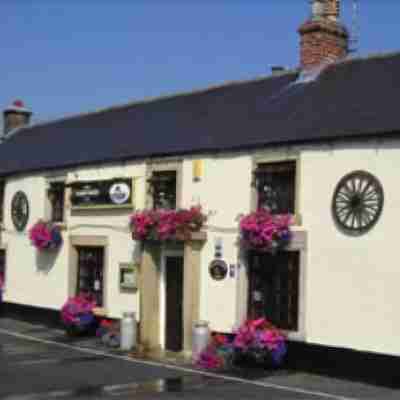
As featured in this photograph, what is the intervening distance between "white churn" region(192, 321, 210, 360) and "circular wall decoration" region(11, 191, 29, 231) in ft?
27.4

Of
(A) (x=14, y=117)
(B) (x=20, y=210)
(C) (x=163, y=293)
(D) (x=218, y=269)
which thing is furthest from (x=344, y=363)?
(A) (x=14, y=117)

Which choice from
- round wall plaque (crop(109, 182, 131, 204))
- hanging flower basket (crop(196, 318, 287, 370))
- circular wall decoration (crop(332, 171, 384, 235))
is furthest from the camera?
round wall plaque (crop(109, 182, 131, 204))

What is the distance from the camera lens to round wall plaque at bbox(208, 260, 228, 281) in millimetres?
14752

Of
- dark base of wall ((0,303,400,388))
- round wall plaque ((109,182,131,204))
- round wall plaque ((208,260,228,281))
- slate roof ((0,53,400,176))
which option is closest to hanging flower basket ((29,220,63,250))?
slate roof ((0,53,400,176))

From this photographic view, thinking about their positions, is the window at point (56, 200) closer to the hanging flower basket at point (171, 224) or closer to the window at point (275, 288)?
the hanging flower basket at point (171, 224)

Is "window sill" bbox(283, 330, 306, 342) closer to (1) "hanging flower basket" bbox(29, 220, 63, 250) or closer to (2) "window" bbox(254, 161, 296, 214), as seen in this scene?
(2) "window" bbox(254, 161, 296, 214)

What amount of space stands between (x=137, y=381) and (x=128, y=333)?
371 centimetres

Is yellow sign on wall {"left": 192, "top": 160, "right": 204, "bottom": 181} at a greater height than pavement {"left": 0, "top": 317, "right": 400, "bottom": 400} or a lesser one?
greater

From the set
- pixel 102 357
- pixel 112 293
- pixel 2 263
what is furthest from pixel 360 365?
pixel 2 263

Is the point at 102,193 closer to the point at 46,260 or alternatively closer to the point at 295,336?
the point at 46,260

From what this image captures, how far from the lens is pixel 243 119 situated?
51.3 ft

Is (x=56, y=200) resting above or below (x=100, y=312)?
above

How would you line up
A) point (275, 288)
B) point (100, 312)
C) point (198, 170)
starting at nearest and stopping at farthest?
point (275, 288) < point (198, 170) < point (100, 312)

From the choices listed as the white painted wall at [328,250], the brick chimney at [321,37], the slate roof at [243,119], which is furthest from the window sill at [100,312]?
the brick chimney at [321,37]
